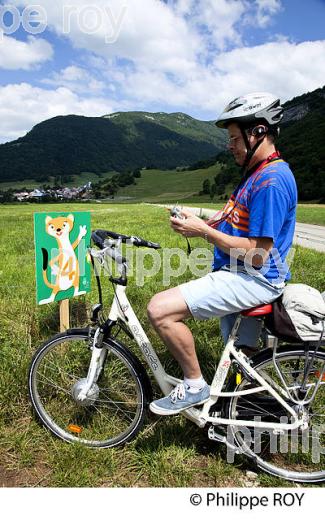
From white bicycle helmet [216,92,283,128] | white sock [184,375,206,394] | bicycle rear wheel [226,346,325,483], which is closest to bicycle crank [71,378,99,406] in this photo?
white sock [184,375,206,394]

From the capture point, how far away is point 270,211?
8.71 feet

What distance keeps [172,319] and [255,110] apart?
1656 millimetres

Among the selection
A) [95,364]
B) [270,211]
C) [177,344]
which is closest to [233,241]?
[270,211]

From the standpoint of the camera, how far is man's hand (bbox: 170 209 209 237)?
2824 mm

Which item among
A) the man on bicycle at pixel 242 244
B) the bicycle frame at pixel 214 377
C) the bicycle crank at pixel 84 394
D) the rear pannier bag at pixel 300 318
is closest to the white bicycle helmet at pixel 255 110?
the man on bicycle at pixel 242 244

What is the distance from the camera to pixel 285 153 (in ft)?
402

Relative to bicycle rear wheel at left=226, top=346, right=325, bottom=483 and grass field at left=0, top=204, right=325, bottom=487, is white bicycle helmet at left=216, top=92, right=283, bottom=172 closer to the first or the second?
bicycle rear wheel at left=226, top=346, right=325, bottom=483

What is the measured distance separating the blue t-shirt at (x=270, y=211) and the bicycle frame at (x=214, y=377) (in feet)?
1.78

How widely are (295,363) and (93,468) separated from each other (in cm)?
189

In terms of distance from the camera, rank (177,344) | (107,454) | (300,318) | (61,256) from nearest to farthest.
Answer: (300,318) < (177,344) < (107,454) < (61,256)

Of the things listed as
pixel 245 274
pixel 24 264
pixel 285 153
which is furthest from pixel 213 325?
pixel 285 153

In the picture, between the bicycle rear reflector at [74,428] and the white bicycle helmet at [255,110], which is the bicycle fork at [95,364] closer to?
the bicycle rear reflector at [74,428]

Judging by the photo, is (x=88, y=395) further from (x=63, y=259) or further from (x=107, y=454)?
(x=63, y=259)

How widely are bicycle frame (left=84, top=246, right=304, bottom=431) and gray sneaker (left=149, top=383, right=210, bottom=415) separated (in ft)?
0.39
